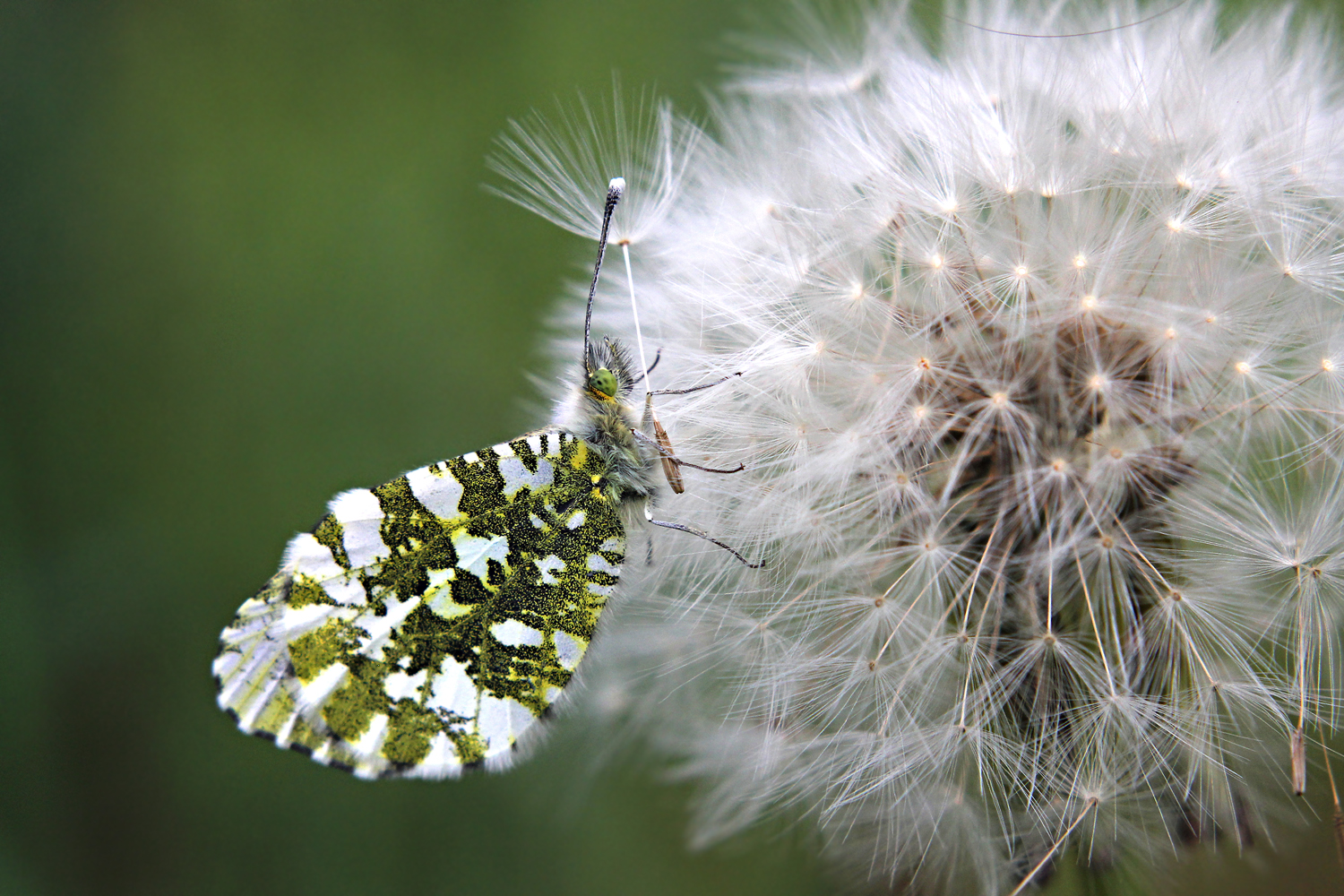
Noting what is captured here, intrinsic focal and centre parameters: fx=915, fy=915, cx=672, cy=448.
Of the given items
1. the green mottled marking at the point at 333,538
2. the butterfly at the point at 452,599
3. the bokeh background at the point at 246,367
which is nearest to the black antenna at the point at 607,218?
the butterfly at the point at 452,599

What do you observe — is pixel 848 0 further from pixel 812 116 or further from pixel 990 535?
pixel 990 535

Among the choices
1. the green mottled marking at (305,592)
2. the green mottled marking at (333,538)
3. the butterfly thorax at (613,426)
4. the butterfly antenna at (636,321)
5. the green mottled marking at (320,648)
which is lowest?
the green mottled marking at (320,648)

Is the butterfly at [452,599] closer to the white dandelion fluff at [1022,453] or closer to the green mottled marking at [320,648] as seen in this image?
the green mottled marking at [320,648]

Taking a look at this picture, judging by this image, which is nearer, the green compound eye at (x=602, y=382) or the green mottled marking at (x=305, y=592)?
the green mottled marking at (x=305, y=592)

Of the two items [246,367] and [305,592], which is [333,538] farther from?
[246,367]

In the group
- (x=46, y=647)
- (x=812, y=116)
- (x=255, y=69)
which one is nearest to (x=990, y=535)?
(x=812, y=116)

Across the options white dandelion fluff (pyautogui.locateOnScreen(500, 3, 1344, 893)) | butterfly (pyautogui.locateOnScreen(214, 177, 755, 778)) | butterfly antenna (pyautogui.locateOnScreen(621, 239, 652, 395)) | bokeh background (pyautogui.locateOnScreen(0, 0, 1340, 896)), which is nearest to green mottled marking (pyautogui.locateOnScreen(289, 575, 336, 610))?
butterfly (pyautogui.locateOnScreen(214, 177, 755, 778))
